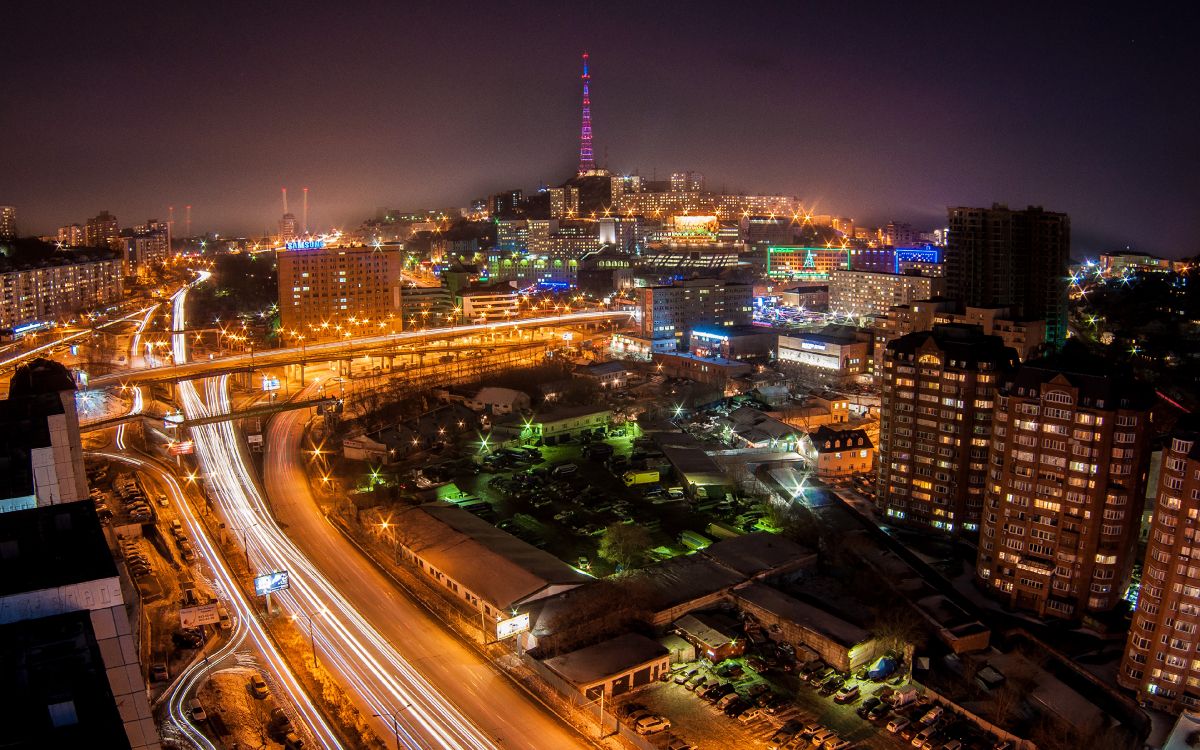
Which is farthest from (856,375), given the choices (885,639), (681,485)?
(885,639)

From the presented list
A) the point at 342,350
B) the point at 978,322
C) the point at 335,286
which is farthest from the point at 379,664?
the point at 335,286

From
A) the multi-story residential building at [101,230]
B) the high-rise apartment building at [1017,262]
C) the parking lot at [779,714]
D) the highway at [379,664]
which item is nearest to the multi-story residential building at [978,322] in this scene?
the high-rise apartment building at [1017,262]

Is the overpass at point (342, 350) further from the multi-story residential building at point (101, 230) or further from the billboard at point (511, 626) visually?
the multi-story residential building at point (101, 230)

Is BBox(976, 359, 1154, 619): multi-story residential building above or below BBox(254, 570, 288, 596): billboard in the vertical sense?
above

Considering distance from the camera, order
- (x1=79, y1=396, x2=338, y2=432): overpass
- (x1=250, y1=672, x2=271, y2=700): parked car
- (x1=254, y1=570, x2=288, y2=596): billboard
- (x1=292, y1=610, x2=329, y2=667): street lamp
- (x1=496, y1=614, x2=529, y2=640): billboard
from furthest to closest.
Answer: (x1=79, y1=396, x2=338, y2=432): overpass, (x1=254, y1=570, x2=288, y2=596): billboard, (x1=496, y1=614, x2=529, y2=640): billboard, (x1=292, y1=610, x2=329, y2=667): street lamp, (x1=250, y1=672, x2=271, y2=700): parked car

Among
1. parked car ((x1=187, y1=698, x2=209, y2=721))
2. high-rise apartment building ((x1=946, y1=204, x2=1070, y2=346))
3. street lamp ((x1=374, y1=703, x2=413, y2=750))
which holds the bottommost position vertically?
street lamp ((x1=374, y1=703, x2=413, y2=750))

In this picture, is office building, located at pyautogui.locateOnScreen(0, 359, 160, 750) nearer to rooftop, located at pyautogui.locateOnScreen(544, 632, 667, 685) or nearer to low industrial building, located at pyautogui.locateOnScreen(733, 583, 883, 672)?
rooftop, located at pyautogui.locateOnScreen(544, 632, 667, 685)

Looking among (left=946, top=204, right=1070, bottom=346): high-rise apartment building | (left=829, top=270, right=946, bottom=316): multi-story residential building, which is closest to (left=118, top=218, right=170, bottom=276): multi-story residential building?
(left=829, top=270, right=946, bottom=316): multi-story residential building
